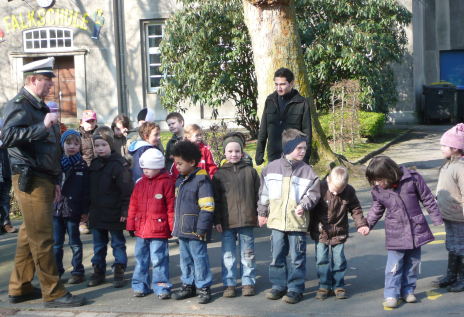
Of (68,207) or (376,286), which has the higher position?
(68,207)

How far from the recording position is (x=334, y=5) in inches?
683

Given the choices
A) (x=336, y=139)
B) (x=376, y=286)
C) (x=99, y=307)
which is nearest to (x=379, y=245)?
(x=376, y=286)

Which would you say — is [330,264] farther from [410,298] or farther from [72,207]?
[72,207]

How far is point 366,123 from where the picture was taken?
53.9 ft

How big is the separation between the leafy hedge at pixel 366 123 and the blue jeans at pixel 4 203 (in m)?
8.24

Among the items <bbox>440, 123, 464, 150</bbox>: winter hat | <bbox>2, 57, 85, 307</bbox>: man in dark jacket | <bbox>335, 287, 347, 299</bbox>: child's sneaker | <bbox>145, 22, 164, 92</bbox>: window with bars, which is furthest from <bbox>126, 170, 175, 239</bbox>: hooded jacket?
<bbox>145, 22, 164, 92</bbox>: window with bars

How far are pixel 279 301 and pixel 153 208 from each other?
1.40 m

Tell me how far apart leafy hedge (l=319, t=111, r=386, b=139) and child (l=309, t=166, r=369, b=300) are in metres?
9.85

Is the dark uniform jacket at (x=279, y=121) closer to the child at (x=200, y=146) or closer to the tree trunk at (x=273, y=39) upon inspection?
the child at (x=200, y=146)

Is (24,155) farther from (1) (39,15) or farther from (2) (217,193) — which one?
(1) (39,15)

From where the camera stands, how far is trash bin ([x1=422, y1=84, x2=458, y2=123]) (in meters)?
20.6

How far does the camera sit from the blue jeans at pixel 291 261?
6027 millimetres

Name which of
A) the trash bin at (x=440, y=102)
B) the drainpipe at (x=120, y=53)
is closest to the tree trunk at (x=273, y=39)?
the trash bin at (x=440, y=102)

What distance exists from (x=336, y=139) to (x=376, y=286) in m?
9.18
